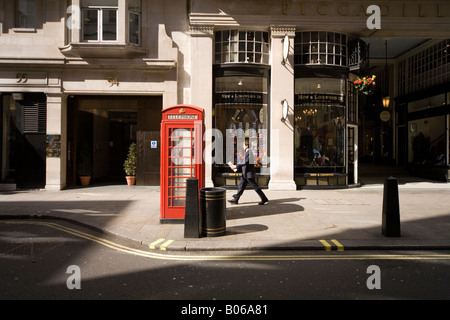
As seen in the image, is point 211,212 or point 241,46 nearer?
point 211,212

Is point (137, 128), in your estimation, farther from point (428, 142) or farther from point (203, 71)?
point (428, 142)

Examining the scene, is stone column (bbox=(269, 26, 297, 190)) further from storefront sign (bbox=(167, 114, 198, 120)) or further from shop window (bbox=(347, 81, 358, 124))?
storefront sign (bbox=(167, 114, 198, 120))

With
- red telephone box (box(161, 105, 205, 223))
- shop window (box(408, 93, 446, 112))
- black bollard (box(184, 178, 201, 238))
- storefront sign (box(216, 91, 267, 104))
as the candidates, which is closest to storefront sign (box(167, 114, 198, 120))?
red telephone box (box(161, 105, 205, 223))

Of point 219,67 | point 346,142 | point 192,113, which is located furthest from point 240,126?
point 192,113

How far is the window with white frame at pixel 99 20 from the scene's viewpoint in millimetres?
14047

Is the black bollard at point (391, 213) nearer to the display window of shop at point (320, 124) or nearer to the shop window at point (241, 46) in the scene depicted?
the display window of shop at point (320, 124)

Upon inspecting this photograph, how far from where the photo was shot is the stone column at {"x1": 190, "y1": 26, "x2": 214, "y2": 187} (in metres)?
14.2

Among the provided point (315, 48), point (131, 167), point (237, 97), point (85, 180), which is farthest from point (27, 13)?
point (315, 48)

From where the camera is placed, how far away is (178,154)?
8.12 metres

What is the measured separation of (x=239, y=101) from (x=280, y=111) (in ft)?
5.77

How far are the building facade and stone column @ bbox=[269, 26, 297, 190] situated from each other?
41 millimetres

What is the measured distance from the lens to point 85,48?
13695 mm
